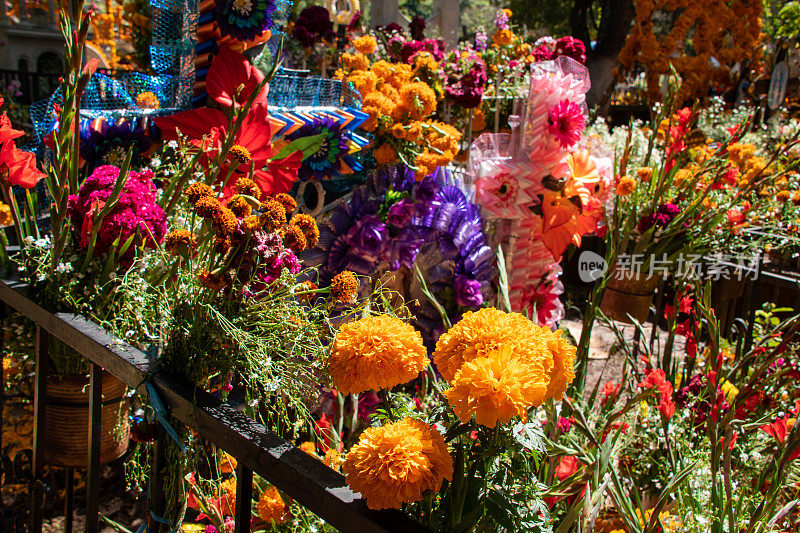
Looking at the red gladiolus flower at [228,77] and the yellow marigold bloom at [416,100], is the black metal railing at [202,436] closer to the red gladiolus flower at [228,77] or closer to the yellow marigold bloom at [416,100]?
the red gladiolus flower at [228,77]

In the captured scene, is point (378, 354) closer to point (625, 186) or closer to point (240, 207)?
point (240, 207)

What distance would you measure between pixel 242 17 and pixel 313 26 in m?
1.71

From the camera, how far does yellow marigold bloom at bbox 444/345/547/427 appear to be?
683mm

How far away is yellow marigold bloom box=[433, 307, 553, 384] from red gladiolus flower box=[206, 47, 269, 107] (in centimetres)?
129

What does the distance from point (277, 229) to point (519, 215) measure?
161cm

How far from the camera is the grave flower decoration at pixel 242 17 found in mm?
1871

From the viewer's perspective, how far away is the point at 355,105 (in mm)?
2492

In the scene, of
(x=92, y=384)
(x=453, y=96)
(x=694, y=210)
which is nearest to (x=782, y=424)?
(x=92, y=384)

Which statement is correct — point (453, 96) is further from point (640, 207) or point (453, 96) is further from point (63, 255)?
point (63, 255)

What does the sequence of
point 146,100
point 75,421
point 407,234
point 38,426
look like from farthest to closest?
1. point 407,234
2. point 146,100
3. point 75,421
4. point 38,426

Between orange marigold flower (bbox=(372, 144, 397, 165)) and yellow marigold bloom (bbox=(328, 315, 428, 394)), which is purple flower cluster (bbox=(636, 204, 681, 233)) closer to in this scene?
orange marigold flower (bbox=(372, 144, 397, 165))

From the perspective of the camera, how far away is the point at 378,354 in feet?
2.60

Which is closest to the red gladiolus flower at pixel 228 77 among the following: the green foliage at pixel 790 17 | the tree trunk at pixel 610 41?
the tree trunk at pixel 610 41

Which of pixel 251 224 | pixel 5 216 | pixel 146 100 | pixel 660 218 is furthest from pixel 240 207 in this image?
pixel 660 218
